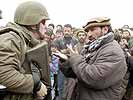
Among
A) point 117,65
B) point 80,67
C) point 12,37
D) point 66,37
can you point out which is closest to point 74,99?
point 80,67

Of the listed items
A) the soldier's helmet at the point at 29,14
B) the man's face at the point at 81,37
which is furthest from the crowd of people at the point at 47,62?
the man's face at the point at 81,37

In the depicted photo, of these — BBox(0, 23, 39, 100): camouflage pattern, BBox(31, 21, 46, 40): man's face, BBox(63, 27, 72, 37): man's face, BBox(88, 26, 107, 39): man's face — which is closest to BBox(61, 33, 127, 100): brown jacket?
BBox(88, 26, 107, 39): man's face

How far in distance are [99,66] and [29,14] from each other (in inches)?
38.3

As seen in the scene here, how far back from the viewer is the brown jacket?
3.35m

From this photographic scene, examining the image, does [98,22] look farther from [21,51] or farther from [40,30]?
[21,51]

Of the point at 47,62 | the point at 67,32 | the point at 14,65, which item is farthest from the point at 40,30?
the point at 67,32

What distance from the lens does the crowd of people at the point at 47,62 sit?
2.59 meters

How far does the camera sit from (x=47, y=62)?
9.43ft

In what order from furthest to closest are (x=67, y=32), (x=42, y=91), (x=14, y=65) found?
Answer: (x=67, y=32)
(x=42, y=91)
(x=14, y=65)

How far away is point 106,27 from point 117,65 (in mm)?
511

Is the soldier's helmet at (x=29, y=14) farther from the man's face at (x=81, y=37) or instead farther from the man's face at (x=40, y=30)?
the man's face at (x=81, y=37)

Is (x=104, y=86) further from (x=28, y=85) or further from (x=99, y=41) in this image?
(x=28, y=85)

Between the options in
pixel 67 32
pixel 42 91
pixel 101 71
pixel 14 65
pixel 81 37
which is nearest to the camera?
pixel 14 65

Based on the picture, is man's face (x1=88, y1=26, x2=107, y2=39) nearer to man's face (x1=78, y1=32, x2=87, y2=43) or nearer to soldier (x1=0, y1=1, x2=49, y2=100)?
soldier (x1=0, y1=1, x2=49, y2=100)
